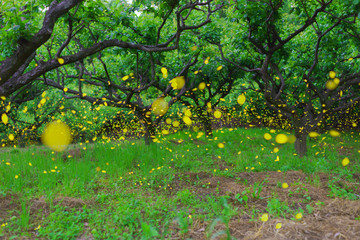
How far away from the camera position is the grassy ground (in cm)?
340

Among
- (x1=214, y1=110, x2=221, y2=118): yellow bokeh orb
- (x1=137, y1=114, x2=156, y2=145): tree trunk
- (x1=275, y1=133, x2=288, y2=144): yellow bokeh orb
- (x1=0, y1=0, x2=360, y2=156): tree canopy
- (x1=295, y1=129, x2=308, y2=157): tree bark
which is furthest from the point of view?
(x1=214, y1=110, x2=221, y2=118): yellow bokeh orb

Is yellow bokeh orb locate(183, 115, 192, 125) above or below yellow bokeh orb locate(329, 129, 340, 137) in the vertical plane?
above

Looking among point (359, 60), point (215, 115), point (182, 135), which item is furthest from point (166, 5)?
point (215, 115)

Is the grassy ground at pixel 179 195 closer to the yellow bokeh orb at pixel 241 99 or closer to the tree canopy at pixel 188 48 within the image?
the tree canopy at pixel 188 48

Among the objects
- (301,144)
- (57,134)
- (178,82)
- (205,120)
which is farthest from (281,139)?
(57,134)

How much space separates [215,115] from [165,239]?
10379 millimetres

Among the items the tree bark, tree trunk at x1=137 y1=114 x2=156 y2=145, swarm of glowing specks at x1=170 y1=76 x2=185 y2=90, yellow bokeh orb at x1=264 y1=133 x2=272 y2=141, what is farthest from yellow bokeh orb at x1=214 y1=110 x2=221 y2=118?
the tree bark

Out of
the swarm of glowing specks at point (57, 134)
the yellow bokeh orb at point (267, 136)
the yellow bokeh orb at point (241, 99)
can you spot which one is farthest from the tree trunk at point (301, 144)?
the swarm of glowing specks at point (57, 134)

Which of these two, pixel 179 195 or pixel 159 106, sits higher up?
pixel 159 106

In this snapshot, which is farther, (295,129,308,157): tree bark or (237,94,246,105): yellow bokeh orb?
(237,94,246,105): yellow bokeh orb

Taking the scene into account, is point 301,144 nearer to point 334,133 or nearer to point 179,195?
point 179,195

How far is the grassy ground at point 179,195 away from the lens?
340cm

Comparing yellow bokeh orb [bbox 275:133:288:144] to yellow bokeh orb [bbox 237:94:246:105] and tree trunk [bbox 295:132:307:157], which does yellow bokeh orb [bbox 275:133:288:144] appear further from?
yellow bokeh orb [bbox 237:94:246:105]

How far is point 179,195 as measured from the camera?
452 cm
